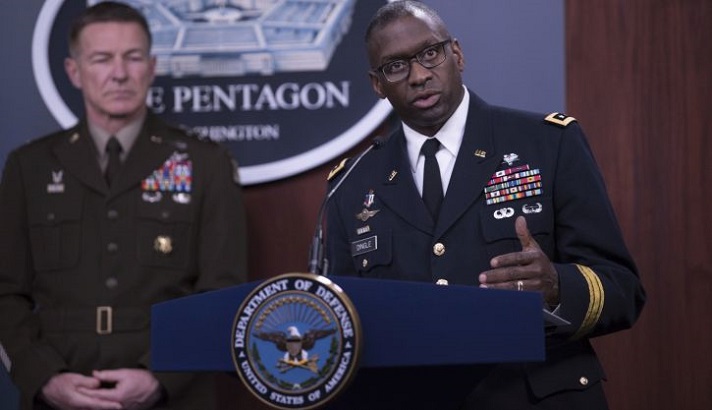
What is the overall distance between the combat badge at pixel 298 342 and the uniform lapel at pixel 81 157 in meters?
1.37

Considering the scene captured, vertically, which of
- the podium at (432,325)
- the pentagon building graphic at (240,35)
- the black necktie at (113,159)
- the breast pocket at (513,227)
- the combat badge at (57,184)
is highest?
the pentagon building graphic at (240,35)

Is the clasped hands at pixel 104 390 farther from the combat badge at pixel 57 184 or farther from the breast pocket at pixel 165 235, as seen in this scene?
the combat badge at pixel 57 184

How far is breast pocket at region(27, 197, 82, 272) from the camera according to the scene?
8.33 feet

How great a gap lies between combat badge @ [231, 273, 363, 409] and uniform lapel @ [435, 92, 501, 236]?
56cm

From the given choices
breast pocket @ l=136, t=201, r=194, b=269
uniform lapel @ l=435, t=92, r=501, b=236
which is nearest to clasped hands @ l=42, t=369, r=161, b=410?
breast pocket @ l=136, t=201, r=194, b=269

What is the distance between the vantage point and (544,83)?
2.78 metres

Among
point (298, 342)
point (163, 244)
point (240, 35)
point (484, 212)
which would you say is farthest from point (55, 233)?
point (298, 342)

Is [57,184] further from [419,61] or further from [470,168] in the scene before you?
[470,168]

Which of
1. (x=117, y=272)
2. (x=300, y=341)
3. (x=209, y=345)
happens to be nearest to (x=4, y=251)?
(x=117, y=272)

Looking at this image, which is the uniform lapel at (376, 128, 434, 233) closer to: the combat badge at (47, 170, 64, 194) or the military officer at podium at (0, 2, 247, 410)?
the military officer at podium at (0, 2, 247, 410)

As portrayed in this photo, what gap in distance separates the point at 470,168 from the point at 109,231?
1.06 meters

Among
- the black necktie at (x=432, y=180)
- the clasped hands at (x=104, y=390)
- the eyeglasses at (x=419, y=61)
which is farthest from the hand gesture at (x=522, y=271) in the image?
the clasped hands at (x=104, y=390)

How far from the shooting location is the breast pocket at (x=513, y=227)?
5.90 ft

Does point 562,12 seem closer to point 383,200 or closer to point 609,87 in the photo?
point 609,87
